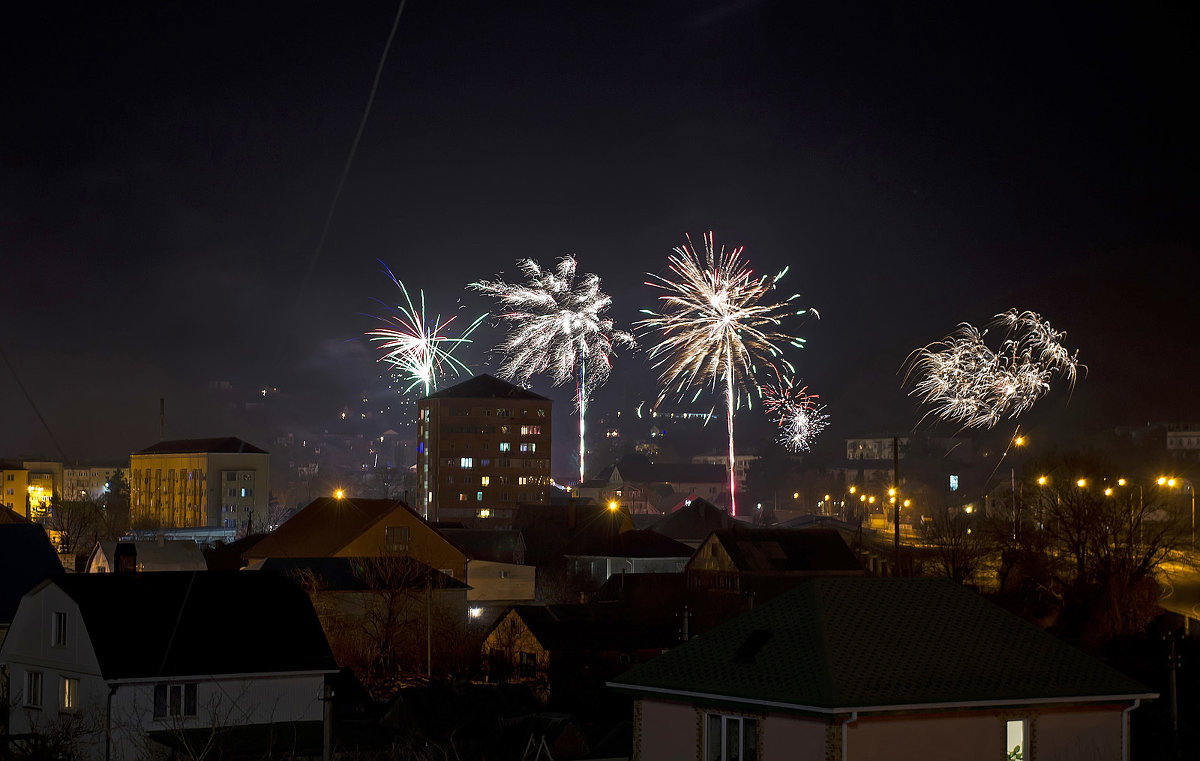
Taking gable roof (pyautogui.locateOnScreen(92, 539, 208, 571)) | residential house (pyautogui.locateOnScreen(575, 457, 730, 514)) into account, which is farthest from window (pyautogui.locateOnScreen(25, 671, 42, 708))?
residential house (pyautogui.locateOnScreen(575, 457, 730, 514))

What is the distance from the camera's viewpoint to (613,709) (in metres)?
36.7

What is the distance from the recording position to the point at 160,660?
2548cm

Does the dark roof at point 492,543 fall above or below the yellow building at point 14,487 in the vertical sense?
below

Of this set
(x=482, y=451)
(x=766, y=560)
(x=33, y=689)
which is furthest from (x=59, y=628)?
(x=482, y=451)

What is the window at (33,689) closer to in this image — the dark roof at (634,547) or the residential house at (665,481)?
the dark roof at (634,547)

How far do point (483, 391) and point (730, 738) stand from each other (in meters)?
98.9

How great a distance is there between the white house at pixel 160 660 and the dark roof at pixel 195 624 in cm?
2

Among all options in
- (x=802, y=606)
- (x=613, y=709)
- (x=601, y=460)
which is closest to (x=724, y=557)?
(x=613, y=709)

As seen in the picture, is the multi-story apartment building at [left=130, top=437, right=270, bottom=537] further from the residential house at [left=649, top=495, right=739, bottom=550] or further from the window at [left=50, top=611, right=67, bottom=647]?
the window at [left=50, top=611, right=67, bottom=647]

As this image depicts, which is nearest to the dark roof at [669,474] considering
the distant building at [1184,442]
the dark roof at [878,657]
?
the distant building at [1184,442]

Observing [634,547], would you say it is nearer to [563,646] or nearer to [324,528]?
[324,528]

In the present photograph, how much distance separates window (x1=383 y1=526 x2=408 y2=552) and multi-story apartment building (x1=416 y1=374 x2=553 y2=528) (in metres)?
50.3

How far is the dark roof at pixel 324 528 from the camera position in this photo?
195 feet

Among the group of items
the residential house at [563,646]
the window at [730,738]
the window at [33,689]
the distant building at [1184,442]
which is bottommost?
the residential house at [563,646]
